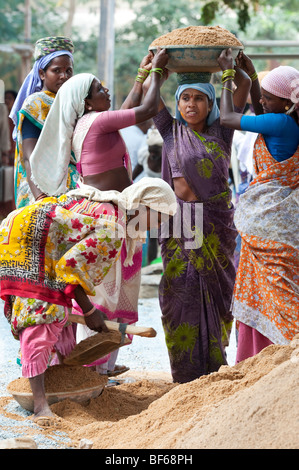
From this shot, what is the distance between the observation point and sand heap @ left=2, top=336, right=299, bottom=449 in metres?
3.01

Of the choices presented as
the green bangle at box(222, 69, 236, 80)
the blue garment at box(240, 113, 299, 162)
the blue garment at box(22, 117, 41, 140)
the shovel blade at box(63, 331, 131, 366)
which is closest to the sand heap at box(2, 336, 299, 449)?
the shovel blade at box(63, 331, 131, 366)

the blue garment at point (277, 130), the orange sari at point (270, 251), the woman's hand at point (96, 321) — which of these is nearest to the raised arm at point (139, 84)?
the blue garment at point (277, 130)

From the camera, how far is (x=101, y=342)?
14.2 feet

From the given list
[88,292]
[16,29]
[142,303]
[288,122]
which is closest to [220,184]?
[288,122]

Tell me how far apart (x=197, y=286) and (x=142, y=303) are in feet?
11.7

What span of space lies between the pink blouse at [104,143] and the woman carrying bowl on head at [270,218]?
0.75m

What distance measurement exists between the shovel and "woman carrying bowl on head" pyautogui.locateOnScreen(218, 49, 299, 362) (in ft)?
2.76

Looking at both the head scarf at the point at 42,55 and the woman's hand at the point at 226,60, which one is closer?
the woman's hand at the point at 226,60

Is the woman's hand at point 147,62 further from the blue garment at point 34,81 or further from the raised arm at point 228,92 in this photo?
the blue garment at point 34,81

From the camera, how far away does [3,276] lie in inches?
162

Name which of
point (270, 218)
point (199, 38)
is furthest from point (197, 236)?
point (199, 38)

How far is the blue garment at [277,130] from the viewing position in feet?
15.0

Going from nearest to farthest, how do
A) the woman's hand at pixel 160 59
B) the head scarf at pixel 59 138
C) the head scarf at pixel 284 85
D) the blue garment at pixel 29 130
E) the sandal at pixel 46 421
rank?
1. the sandal at pixel 46 421
2. the head scarf at pixel 59 138
3. the head scarf at pixel 284 85
4. the woman's hand at pixel 160 59
5. the blue garment at pixel 29 130

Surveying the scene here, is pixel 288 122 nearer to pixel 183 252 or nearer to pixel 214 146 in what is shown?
pixel 214 146
